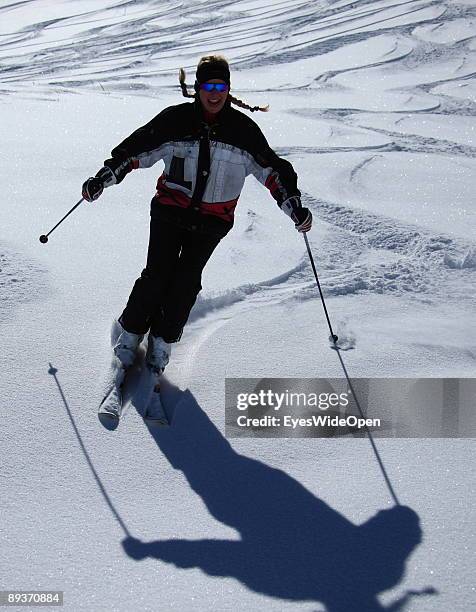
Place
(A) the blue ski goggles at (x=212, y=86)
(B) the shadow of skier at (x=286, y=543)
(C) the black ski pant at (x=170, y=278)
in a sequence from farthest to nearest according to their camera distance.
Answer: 1. (C) the black ski pant at (x=170, y=278)
2. (A) the blue ski goggles at (x=212, y=86)
3. (B) the shadow of skier at (x=286, y=543)

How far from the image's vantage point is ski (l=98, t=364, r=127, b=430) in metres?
2.54

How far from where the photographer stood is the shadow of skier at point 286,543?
73.5 inches

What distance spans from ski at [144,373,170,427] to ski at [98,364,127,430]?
0.11m

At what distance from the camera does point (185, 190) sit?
2834mm

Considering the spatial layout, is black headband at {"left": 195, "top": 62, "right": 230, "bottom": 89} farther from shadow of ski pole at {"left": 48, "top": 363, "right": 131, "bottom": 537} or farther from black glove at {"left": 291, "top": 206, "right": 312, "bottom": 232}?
shadow of ski pole at {"left": 48, "top": 363, "right": 131, "bottom": 537}

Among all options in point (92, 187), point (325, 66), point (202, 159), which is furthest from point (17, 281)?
point (325, 66)

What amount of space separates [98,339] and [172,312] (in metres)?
0.46

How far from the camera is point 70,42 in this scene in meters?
14.3

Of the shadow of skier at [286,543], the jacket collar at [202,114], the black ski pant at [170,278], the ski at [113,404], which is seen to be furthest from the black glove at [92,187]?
the shadow of skier at [286,543]

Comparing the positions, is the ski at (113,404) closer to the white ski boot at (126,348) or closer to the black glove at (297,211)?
the white ski boot at (126,348)

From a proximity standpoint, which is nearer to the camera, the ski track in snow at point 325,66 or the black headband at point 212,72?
the black headband at point 212,72

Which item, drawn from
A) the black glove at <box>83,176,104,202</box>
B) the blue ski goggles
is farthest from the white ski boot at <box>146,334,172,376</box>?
the blue ski goggles

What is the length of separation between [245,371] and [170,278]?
1.68 ft

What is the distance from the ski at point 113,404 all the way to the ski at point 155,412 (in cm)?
11
